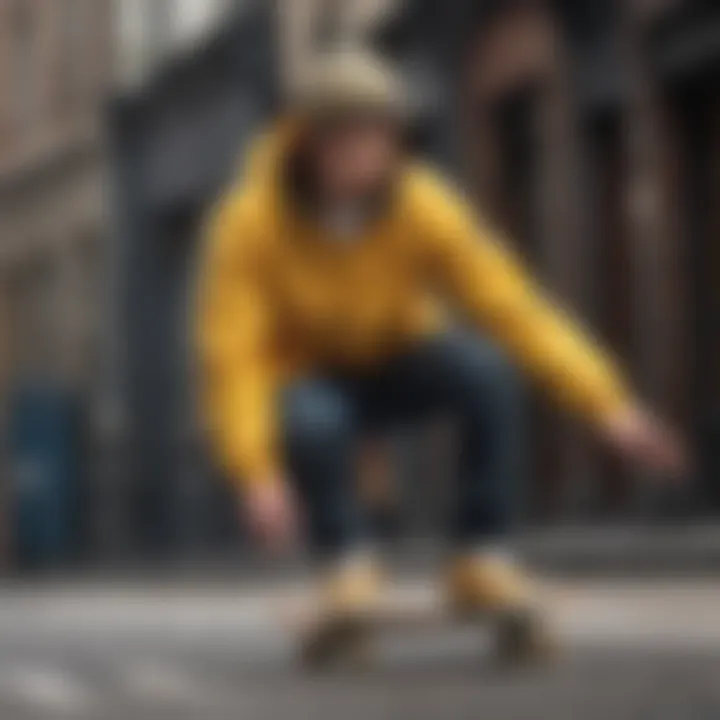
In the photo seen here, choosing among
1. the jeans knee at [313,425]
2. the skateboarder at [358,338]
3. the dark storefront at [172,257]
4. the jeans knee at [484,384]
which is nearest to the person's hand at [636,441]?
the skateboarder at [358,338]

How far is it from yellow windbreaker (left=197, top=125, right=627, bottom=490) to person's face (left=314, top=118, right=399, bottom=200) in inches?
1.8

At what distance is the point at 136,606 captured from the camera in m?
4.58

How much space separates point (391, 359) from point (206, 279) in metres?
0.24

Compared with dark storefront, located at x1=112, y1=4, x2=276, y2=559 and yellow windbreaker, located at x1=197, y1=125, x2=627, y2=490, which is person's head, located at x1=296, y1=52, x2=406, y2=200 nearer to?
yellow windbreaker, located at x1=197, y1=125, x2=627, y2=490

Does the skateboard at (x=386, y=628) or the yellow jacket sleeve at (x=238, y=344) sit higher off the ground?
the yellow jacket sleeve at (x=238, y=344)

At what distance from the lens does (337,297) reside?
275 cm

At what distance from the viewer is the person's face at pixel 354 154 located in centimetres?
267

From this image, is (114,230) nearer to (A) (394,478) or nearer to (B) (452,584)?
(A) (394,478)

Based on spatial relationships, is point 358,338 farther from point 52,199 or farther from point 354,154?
point 52,199

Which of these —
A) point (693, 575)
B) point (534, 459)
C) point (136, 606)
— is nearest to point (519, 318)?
point (136, 606)

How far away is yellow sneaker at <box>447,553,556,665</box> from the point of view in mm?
2750

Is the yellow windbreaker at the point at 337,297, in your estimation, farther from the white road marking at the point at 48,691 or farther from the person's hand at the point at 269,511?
the white road marking at the point at 48,691

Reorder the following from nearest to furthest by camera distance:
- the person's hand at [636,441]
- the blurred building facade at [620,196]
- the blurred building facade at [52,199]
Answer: the person's hand at [636,441] → the blurred building facade at [620,196] → the blurred building facade at [52,199]

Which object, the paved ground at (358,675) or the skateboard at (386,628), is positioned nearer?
the paved ground at (358,675)
